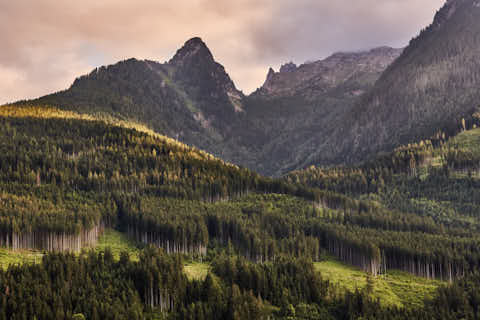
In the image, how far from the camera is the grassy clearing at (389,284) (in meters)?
118

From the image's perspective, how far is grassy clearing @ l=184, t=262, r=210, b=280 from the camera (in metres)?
127

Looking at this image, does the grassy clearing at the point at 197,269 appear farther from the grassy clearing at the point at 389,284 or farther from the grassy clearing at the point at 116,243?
the grassy clearing at the point at 389,284

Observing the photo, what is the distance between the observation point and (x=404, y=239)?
162 meters

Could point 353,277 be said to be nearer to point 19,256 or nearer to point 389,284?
point 389,284

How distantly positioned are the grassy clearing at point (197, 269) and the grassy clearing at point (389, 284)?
36.2 m

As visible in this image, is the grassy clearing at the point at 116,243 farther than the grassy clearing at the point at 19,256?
Yes

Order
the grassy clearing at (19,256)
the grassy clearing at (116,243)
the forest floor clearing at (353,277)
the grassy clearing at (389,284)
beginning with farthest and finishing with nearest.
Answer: the grassy clearing at (116,243)
the grassy clearing at (19,256)
the forest floor clearing at (353,277)
the grassy clearing at (389,284)

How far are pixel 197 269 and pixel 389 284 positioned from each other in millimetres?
60134

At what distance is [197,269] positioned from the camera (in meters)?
135

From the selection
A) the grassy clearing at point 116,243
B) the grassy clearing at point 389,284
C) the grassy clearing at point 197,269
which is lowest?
the grassy clearing at point 389,284

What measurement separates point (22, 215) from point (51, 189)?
4486 centimetres

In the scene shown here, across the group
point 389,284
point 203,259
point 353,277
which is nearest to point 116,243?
point 203,259

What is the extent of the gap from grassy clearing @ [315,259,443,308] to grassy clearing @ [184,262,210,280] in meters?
36.2

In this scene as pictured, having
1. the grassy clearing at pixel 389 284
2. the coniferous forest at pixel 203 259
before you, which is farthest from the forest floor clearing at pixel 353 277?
the coniferous forest at pixel 203 259
